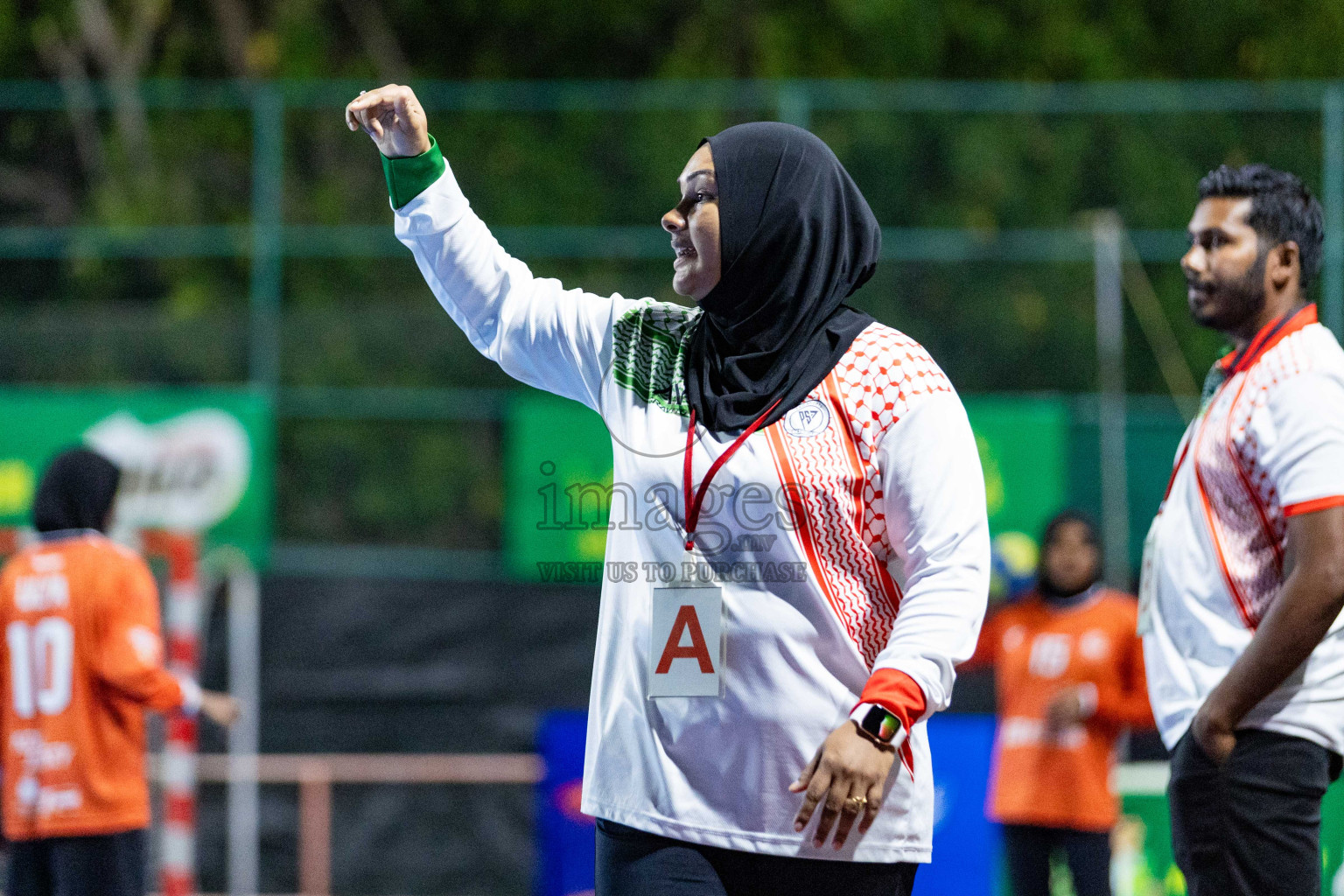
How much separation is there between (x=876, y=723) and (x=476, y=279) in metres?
0.99

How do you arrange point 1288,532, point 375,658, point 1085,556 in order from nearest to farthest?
1. point 1288,532
2. point 1085,556
3. point 375,658

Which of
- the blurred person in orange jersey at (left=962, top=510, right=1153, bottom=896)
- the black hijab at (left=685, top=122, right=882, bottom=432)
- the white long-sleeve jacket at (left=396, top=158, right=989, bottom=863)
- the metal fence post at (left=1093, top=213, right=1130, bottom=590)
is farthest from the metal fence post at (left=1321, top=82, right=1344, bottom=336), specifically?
the white long-sleeve jacket at (left=396, top=158, right=989, bottom=863)

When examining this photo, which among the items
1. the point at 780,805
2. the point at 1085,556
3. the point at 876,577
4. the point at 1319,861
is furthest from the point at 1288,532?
the point at 1085,556

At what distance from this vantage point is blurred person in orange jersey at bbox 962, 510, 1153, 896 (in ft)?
18.5

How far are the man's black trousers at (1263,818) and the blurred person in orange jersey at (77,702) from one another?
313cm

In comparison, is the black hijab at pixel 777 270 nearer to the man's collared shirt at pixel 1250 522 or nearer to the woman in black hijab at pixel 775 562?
the woman in black hijab at pixel 775 562

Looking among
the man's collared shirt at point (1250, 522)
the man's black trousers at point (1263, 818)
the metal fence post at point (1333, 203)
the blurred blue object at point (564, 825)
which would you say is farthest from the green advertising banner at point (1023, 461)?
the man's black trousers at point (1263, 818)

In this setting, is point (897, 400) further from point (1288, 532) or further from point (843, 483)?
point (1288, 532)

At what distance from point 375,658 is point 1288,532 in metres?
6.42

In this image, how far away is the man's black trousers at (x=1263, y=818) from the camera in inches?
112

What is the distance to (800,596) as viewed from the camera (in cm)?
244

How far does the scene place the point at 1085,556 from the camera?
→ 20.0 feet

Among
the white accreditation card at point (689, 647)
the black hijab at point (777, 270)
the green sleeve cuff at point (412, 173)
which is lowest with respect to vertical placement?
the white accreditation card at point (689, 647)

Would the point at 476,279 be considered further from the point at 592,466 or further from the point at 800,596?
the point at 592,466
